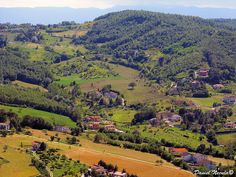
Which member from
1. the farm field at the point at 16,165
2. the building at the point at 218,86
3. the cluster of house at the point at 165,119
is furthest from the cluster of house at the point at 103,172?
the building at the point at 218,86

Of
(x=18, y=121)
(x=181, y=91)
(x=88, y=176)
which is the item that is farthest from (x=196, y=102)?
(x=88, y=176)

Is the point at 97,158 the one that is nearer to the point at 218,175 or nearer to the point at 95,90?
the point at 218,175

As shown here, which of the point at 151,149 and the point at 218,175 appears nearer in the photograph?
the point at 218,175

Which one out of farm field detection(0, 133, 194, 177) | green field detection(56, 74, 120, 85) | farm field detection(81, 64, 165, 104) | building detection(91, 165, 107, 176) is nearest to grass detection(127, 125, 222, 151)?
farm field detection(0, 133, 194, 177)

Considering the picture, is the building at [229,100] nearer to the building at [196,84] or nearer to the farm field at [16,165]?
Answer: the building at [196,84]

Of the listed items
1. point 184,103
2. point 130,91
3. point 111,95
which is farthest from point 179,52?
point 184,103
